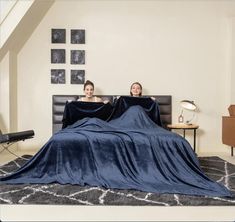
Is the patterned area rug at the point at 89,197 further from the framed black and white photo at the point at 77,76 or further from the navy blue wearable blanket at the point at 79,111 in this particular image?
the framed black and white photo at the point at 77,76

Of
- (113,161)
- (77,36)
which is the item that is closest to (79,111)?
(113,161)

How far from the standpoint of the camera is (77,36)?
230 inches

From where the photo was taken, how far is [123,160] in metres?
3.42

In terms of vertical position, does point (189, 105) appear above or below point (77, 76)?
below

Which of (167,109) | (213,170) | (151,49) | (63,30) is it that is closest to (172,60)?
(151,49)

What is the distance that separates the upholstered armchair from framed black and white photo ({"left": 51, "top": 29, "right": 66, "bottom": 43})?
10.3ft

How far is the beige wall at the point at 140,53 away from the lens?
5.86m

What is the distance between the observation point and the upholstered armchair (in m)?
5.25

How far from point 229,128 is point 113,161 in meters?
2.70

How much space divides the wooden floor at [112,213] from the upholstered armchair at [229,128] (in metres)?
2.88

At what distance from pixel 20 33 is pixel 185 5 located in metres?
2.95

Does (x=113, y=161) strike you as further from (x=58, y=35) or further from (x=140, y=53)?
(x=58, y=35)

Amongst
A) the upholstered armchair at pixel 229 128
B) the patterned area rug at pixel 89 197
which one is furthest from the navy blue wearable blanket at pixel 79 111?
the upholstered armchair at pixel 229 128

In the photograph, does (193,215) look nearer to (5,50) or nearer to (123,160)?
(123,160)
